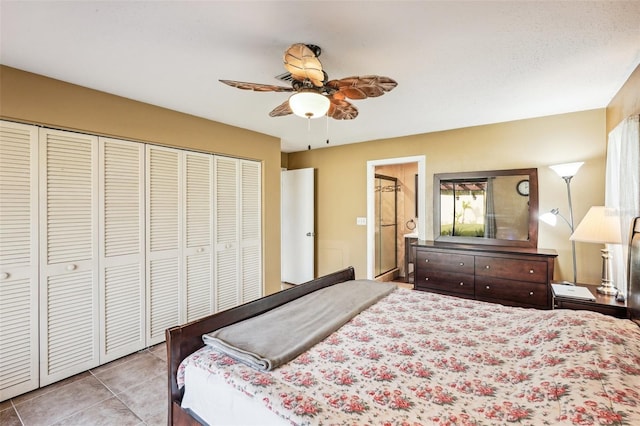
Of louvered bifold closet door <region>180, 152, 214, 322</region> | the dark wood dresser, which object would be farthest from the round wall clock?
louvered bifold closet door <region>180, 152, 214, 322</region>

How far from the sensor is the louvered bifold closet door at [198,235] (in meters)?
3.15

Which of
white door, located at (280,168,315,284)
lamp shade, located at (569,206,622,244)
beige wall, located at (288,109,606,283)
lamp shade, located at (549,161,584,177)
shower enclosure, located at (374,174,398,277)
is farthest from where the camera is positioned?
white door, located at (280,168,315,284)

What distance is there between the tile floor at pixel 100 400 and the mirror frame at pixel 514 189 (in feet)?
11.4

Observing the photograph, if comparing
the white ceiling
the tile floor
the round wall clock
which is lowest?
the tile floor

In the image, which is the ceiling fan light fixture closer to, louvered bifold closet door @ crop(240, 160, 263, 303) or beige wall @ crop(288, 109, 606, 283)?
louvered bifold closet door @ crop(240, 160, 263, 303)

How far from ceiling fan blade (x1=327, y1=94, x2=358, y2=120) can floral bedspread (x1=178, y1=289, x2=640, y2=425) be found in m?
1.51

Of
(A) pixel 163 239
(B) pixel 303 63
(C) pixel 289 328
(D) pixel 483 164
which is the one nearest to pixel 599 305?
(D) pixel 483 164

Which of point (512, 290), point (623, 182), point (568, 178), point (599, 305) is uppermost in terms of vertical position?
point (568, 178)

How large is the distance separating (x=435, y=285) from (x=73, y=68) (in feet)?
13.2

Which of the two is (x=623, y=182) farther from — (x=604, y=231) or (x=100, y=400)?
(x=100, y=400)

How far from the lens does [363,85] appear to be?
1758 millimetres

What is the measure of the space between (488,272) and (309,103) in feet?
8.90

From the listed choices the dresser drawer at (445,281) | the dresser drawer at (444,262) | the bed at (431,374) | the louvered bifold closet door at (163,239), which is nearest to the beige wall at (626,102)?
the bed at (431,374)

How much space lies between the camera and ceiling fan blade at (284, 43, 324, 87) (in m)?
1.52
